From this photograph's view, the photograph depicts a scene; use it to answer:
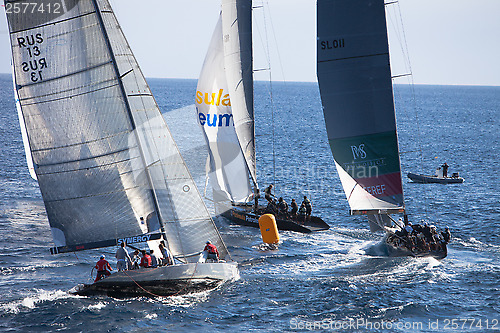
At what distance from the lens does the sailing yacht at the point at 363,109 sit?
90.5 ft

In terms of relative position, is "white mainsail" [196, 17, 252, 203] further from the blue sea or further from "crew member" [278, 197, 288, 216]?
"crew member" [278, 197, 288, 216]

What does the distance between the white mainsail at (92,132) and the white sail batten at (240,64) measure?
13.5m

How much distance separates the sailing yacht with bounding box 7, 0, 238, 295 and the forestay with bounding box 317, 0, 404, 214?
949 centimetres

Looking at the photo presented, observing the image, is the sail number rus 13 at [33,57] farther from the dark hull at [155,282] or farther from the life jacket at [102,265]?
the dark hull at [155,282]

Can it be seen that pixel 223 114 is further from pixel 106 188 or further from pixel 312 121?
pixel 312 121

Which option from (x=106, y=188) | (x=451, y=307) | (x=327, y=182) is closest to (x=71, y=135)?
(x=106, y=188)

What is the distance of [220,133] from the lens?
36.9 meters

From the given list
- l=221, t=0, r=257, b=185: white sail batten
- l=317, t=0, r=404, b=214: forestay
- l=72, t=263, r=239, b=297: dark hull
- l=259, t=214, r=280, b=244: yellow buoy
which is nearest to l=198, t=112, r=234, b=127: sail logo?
l=221, t=0, r=257, b=185: white sail batten

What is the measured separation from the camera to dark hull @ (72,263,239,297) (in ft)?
71.9

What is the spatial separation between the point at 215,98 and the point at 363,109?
1160 cm

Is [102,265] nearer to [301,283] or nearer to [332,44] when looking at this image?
[301,283]

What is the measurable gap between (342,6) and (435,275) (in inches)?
519

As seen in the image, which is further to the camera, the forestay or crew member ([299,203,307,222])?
crew member ([299,203,307,222])

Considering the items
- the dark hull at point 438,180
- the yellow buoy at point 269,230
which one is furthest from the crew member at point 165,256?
the dark hull at point 438,180
